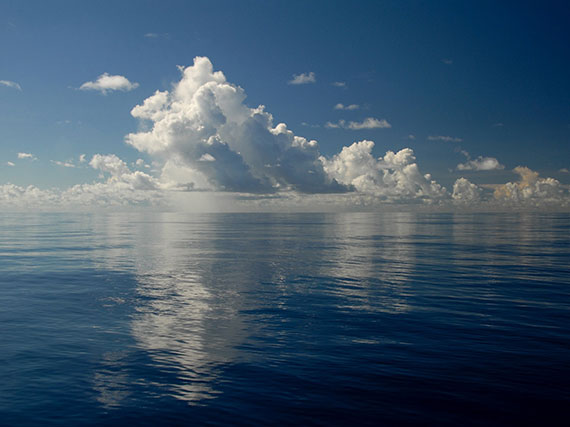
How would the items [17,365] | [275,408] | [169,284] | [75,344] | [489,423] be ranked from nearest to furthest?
1. [489,423]
2. [275,408]
3. [17,365]
4. [75,344]
5. [169,284]

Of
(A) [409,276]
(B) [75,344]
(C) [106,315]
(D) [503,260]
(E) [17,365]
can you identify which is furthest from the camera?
(D) [503,260]

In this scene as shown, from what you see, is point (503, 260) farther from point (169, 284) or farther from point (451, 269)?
point (169, 284)

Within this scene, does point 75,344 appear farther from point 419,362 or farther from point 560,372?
point 560,372

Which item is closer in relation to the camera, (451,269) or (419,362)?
(419,362)

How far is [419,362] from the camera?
20.1 meters

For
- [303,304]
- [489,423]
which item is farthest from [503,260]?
[489,423]

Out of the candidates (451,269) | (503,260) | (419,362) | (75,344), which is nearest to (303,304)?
(419,362)

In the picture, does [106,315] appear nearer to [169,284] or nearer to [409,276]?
[169,284]

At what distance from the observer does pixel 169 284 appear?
42.4 meters

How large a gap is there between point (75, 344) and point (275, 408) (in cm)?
1346

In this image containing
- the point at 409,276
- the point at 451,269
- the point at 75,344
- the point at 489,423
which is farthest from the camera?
the point at 451,269

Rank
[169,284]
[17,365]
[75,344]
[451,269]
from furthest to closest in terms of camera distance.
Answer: [451,269], [169,284], [75,344], [17,365]

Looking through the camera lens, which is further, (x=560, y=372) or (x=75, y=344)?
(x=75, y=344)

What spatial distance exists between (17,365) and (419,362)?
19324 mm
